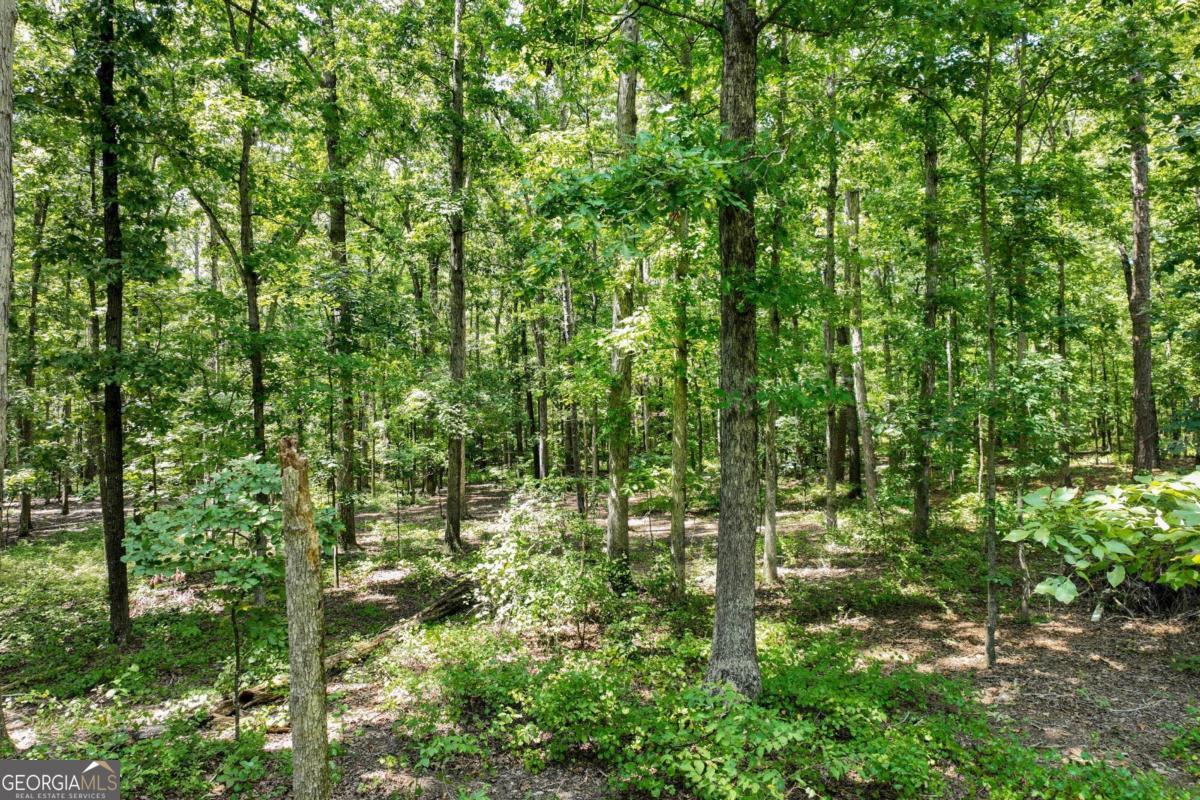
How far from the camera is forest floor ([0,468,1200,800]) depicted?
5457 mm

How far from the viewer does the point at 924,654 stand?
815 centimetres

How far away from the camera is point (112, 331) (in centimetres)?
871

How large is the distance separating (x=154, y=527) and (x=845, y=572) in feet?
39.8

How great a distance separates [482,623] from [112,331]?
751 cm

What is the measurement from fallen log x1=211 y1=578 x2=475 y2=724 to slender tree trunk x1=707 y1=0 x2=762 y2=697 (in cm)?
436

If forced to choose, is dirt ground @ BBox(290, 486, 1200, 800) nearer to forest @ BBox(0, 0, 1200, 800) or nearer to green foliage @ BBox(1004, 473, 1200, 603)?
forest @ BBox(0, 0, 1200, 800)

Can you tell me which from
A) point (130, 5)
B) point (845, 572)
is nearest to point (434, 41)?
point (130, 5)

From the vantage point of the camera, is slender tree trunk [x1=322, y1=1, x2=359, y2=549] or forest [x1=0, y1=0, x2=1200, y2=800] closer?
forest [x1=0, y1=0, x2=1200, y2=800]

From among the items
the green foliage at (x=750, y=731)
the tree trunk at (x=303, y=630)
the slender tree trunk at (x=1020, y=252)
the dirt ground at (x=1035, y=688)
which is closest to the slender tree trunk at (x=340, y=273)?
the green foliage at (x=750, y=731)

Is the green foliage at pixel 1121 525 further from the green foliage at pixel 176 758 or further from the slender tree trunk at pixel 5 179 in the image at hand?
the green foliage at pixel 176 758

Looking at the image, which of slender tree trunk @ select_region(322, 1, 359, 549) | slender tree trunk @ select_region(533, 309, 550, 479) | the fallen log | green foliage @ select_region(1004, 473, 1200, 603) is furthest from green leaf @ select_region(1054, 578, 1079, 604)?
slender tree trunk @ select_region(533, 309, 550, 479)

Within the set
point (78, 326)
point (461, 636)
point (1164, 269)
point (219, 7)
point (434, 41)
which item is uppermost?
point (434, 41)

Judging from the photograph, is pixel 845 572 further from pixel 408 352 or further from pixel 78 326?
pixel 78 326

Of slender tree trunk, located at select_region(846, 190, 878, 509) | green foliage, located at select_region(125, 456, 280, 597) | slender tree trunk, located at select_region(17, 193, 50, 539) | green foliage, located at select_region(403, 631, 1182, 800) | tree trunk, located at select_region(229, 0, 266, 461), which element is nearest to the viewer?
green foliage, located at select_region(125, 456, 280, 597)
